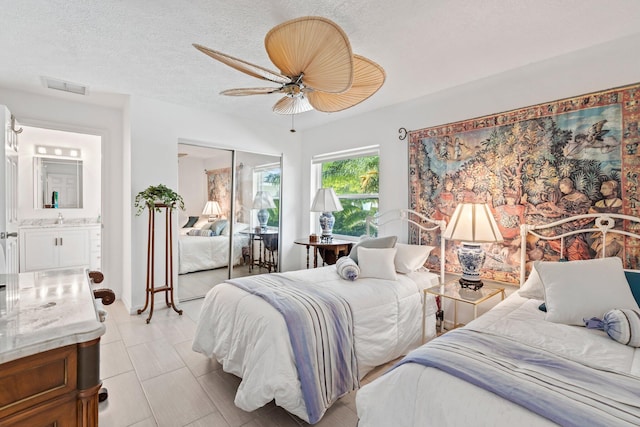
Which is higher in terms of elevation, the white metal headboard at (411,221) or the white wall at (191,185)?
the white wall at (191,185)

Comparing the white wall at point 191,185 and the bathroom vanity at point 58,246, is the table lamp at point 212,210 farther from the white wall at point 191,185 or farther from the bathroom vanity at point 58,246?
the bathroom vanity at point 58,246

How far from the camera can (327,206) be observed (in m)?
3.97

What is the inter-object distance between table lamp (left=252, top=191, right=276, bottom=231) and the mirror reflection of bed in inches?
0.6

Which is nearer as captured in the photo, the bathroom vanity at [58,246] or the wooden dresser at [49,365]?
the wooden dresser at [49,365]

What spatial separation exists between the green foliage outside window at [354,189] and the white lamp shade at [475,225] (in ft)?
4.55

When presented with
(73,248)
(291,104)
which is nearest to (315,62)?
(291,104)

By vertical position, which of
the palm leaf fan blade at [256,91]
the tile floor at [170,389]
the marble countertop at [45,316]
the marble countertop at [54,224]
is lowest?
the tile floor at [170,389]

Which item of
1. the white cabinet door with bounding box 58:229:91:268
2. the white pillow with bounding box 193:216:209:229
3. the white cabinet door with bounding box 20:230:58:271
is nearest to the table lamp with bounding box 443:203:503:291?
the white pillow with bounding box 193:216:209:229

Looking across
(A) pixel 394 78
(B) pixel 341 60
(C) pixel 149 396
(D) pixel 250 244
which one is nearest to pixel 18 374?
(C) pixel 149 396

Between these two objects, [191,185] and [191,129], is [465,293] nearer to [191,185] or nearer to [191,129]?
[191,185]

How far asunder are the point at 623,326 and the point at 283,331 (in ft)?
5.71

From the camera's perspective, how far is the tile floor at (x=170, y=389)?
5.90 ft

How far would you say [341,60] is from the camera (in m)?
1.59

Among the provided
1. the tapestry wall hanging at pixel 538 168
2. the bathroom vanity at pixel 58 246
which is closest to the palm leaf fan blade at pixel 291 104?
the tapestry wall hanging at pixel 538 168
